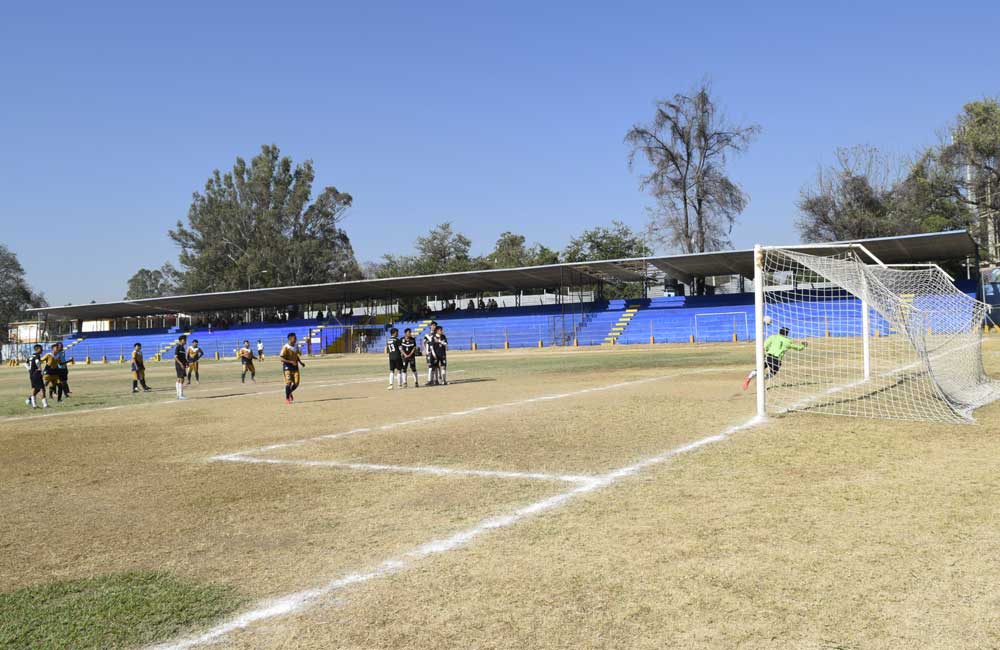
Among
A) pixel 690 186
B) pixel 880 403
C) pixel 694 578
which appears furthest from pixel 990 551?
pixel 690 186

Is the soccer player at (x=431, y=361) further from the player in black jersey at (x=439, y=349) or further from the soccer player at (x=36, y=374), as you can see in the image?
the soccer player at (x=36, y=374)

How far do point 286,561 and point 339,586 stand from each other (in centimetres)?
80

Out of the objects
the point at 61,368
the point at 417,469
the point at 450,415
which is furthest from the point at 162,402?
the point at 417,469

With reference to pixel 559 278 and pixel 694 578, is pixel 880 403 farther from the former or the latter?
pixel 559 278

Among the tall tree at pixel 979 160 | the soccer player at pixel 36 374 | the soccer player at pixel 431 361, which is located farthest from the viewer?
the tall tree at pixel 979 160

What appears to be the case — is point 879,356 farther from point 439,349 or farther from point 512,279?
point 512,279

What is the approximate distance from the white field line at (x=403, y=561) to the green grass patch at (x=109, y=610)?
178mm

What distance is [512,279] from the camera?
55.3 metres

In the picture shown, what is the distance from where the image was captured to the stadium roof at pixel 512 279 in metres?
43.8

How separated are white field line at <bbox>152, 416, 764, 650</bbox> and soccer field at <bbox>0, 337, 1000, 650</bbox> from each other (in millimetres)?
26

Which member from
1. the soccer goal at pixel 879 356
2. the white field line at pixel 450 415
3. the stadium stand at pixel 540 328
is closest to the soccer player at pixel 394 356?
the white field line at pixel 450 415

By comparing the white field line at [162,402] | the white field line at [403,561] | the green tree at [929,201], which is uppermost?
the green tree at [929,201]

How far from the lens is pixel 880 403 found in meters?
13.4

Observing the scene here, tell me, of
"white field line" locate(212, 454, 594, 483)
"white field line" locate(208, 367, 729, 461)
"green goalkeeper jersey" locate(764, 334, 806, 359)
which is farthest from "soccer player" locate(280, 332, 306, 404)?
"green goalkeeper jersey" locate(764, 334, 806, 359)
